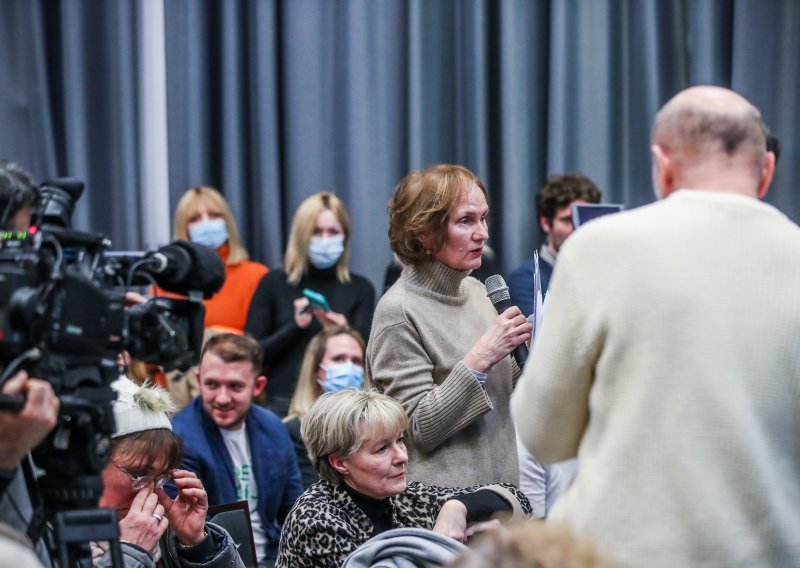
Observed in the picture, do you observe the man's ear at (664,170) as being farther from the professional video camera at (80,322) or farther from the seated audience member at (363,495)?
the seated audience member at (363,495)

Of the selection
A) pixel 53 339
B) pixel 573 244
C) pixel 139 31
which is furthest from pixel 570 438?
pixel 139 31

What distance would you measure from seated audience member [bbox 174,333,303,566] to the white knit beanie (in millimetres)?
776

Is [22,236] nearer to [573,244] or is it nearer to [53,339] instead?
[53,339]

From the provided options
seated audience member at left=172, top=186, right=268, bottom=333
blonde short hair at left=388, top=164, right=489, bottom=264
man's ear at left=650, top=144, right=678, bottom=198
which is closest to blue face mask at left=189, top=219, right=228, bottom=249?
seated audience member at left=172, top=186, right=268, bottom=333

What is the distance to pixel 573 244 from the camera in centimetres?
200

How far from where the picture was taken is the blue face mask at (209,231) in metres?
4.96

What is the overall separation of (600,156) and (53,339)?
3.61 m

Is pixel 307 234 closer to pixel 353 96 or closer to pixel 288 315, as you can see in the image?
pixel 288 315

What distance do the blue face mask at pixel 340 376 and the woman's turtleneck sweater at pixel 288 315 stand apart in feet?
1.37

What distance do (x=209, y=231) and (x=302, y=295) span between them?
1.56 ft

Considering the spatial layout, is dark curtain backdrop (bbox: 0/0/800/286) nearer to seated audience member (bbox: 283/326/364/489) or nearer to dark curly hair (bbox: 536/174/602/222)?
dark curly hair (bbox: 536/174/602/222)

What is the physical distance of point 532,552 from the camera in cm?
147

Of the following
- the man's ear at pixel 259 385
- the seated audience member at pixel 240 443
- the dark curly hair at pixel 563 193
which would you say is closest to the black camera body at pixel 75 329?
the seated audience member at pixel 240 443

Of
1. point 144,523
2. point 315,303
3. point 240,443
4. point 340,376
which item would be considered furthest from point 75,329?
point 315,303
